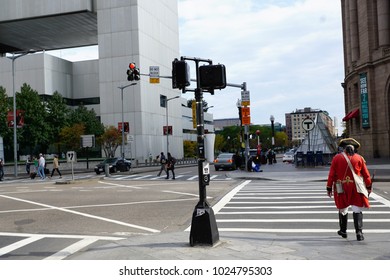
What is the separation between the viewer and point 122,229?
10352 millimetres

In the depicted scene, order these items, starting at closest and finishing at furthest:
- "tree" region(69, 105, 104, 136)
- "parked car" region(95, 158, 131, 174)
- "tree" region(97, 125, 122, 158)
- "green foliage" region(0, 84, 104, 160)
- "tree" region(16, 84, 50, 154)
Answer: "parked car" region(95, 158, 131, 174), "green foliage" region(0, 84, 104, 160), "tree" region(16, 84, 50, 154), "tree" region(97, 125, 122, 158), "tree" region(69, 105, 104, 136)

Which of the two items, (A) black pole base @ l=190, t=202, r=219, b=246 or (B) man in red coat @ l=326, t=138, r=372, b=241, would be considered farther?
(B) man in red coat @ l=326, t=138, r=372, b=241

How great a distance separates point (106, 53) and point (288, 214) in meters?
62.2

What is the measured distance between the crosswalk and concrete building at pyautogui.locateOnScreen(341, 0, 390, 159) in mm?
30102

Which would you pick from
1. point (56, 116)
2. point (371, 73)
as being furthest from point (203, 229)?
point (56, 116)

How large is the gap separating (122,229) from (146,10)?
64.6m

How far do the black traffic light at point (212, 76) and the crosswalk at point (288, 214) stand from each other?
11.2 feet

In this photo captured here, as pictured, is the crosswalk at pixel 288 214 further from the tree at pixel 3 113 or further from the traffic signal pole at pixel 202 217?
the tree at pixel 3 113

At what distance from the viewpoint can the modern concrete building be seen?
6806 cm

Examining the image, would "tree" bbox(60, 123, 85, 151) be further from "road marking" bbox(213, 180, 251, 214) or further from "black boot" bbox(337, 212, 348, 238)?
"black boot" bbox(337, 212, 348, 238)

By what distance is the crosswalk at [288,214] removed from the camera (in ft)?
32.3

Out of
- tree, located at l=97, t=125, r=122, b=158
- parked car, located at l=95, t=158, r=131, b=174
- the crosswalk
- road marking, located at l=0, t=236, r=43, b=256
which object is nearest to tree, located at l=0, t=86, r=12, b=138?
tree, located at l=97, t=125, r=122, b=158
